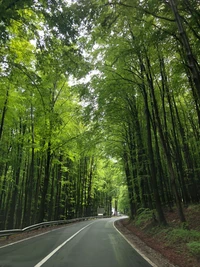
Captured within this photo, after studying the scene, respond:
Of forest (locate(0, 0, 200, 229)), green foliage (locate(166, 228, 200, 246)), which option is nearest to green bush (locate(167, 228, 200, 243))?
green foliage (locate(166, 228, 200, 246))

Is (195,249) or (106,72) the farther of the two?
(106,72)

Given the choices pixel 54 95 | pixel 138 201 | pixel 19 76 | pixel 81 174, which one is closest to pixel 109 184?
pixel 81 174

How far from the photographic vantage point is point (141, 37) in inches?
347

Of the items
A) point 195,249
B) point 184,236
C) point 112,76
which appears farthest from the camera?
point 112,76

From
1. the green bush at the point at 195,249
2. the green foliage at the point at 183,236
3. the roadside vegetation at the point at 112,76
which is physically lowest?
the green bush at the point at 195,249

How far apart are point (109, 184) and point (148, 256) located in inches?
1775

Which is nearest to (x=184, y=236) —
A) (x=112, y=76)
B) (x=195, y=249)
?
(x=195, y=249)

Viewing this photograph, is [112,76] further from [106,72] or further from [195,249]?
[195,249]

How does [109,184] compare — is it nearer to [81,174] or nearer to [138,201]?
[81,174]

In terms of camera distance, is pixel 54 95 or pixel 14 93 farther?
pixel 54 95

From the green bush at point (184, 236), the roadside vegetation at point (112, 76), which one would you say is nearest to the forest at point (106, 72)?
the roadside vegetation at point (112, 76)

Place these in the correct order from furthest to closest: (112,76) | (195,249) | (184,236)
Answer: (112,76) < (184,236) < (195,249)

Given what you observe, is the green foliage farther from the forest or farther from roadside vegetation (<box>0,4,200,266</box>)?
the forest

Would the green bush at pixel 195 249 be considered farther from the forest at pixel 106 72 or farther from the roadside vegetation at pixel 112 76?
the forest at pixel 106 72
